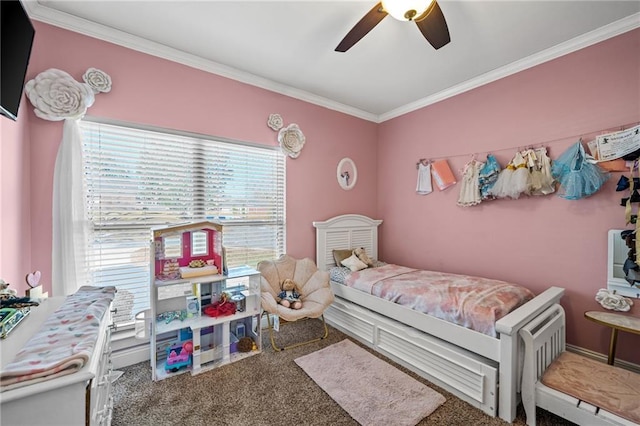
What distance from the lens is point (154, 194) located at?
7.78 feet

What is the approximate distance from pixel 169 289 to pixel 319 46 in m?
2.48

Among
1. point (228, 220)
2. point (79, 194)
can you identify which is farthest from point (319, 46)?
point (79, 194)

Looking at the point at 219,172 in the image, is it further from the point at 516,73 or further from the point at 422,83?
the point at 516,73

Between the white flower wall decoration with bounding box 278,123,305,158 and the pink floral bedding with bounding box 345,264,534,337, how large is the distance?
1.58 metres

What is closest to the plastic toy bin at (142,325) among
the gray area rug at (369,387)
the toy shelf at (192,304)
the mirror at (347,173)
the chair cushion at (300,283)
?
the toy shelf at (192,304)

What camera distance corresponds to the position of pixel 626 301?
2.06m

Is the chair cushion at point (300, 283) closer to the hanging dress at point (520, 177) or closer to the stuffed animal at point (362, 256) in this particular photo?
the stuffed animal at point (362, 256)

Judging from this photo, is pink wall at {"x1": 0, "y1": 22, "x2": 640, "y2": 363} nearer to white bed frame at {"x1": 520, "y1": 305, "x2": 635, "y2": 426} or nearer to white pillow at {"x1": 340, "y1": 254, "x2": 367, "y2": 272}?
white pillow at {"x1": 340, "y1": 254, "x2": 367, "y2": 272}

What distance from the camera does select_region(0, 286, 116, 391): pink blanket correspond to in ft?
2.58

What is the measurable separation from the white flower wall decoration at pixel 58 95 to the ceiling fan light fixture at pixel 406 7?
86.5 inches

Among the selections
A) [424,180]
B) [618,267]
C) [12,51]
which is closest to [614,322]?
[618,267]

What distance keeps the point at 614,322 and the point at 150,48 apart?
4.24 m

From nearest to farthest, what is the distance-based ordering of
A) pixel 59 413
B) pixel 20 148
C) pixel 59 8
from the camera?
pixel 59 413 → pixel 20 148 → pixel 59 8

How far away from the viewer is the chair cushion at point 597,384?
1.42 meters
